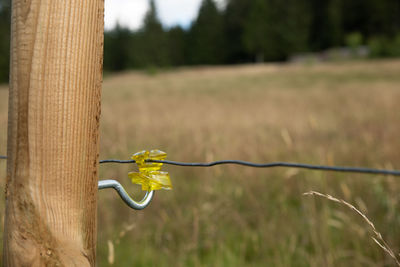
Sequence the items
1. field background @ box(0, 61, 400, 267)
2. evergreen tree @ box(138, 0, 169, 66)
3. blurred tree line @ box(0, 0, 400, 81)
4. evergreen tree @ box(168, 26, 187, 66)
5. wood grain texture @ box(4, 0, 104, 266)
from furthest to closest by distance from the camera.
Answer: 1. evergreen tree @ box(168, 26, 187, 66)
2. evergreen tree @ box(138, 0, 169, 66)
3. blurred tree line @ box(0, 0, 400, 81)
4. field background @ box(0, 61, 400, 267)
5. wood grain texture @ box(4, 0, 104, 266)

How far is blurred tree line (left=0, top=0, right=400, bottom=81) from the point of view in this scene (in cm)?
3712

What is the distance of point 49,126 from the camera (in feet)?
2.17

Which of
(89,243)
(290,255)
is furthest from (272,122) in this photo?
(89,243)

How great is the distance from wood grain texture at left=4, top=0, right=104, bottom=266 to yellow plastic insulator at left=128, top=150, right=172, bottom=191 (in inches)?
7.0

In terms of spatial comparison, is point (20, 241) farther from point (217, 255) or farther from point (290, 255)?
point (290, 255)

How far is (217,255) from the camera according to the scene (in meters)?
2.03

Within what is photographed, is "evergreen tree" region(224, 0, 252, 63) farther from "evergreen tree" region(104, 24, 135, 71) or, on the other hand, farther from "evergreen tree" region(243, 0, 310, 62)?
"evergreen tree" region(104, 24, 135, 71)

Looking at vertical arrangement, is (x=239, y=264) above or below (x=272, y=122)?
below

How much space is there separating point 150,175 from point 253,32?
129 ft

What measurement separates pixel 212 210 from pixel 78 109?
1.92 meters

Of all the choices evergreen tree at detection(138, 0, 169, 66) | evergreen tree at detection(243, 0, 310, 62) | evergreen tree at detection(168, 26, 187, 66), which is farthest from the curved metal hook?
evergreen tree at detection(168, 26, 187, 66)

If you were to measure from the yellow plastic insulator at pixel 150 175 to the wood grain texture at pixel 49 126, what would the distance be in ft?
0.58

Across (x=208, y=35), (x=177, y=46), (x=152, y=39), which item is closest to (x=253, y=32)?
(x=208, y=35)

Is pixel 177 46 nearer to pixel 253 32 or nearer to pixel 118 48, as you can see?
pixel 118 48
